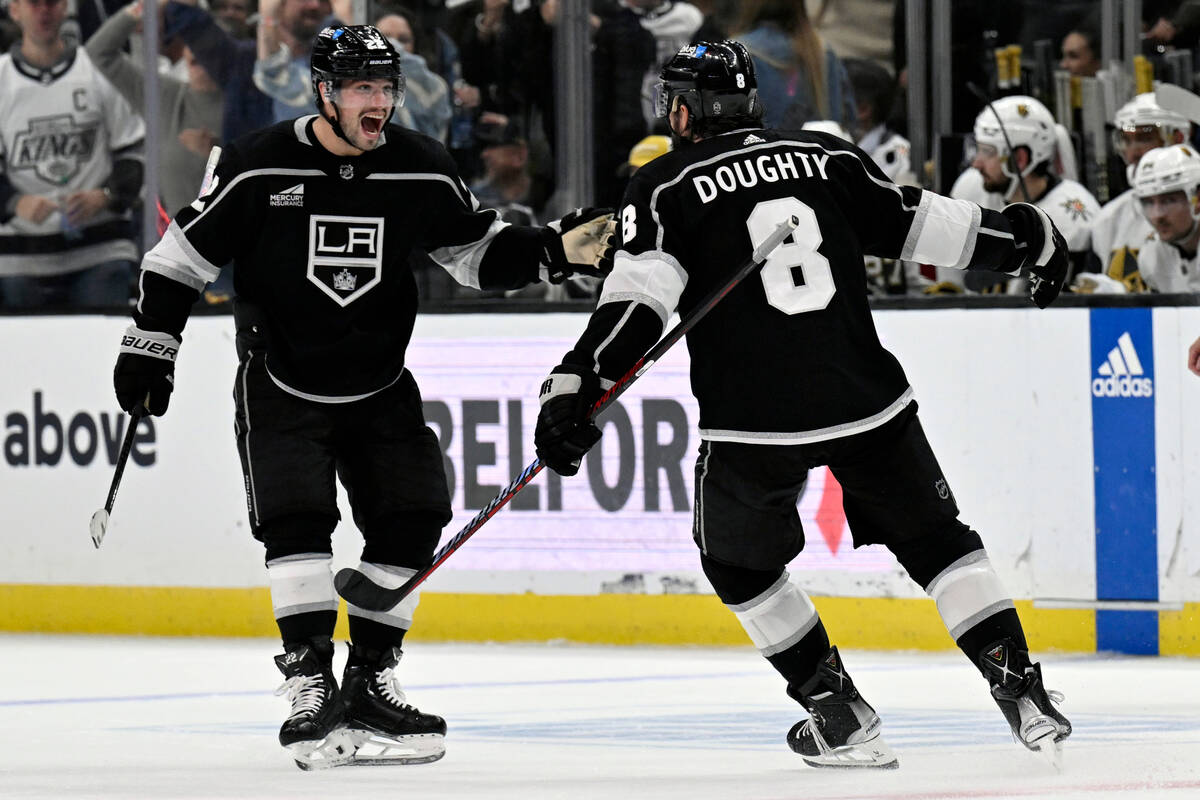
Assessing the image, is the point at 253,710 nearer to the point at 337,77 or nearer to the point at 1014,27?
the point at 337,77

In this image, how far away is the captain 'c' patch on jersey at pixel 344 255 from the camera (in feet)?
13.1

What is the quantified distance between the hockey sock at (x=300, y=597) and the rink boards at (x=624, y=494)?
6.61 ft

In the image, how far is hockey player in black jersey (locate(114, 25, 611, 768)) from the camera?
157 inches

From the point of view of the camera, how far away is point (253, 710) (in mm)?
4941

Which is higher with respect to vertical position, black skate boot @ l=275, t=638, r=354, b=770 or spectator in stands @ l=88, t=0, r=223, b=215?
spectator in stands @ l=88, t=0, r=223, b=215

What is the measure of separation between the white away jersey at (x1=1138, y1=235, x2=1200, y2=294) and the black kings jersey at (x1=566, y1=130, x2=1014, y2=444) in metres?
2.44

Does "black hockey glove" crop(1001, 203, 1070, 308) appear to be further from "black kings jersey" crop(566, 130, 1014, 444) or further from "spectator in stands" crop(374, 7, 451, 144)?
"spectator in stands" crop(374, 7, 451, 144)

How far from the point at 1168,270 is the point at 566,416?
9.55 ft

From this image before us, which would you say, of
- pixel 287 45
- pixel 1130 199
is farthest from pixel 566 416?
pixel 287 45

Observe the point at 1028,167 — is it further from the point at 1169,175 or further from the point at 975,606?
the point at 975,606

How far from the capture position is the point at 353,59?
3975 millimetres

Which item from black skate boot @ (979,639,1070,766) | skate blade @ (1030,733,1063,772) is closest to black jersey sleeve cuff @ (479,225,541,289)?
black skate boot @ (979,639,1070,766)

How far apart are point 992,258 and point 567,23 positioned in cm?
308

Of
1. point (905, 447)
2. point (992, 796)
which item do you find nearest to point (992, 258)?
point (905, 447)
